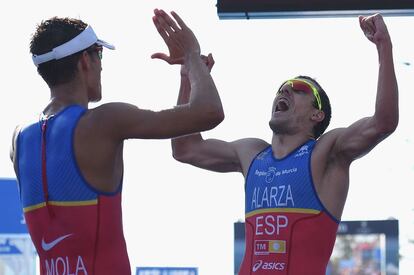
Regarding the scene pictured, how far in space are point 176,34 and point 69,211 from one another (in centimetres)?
104

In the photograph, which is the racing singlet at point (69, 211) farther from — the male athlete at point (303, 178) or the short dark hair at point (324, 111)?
the short dark hair at point (324, 111)

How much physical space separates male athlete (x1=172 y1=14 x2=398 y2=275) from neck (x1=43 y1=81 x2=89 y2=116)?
7.23 feet

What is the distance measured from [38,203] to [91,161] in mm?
347

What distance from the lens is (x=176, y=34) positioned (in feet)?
20.3

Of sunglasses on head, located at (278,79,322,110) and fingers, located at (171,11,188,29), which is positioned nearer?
fingers, located at (171,11,188,29)

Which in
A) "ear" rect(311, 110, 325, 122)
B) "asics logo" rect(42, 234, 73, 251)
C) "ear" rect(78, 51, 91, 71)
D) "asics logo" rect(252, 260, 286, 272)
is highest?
"ear" rect(311, 110, 325, 122)

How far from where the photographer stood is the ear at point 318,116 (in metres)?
8.27

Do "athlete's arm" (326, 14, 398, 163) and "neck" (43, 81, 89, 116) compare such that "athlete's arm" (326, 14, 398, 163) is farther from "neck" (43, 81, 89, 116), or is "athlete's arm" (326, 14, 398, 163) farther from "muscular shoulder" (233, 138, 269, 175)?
"neck" (43, 81, 89, 116)

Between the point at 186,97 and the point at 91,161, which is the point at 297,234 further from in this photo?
the point at 91,161

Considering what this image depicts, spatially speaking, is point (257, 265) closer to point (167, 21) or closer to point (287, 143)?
point (287, 143)

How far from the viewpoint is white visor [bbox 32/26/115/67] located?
586 centimetres

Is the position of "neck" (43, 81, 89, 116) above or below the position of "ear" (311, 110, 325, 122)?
below

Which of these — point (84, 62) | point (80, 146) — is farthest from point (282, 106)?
point (80, 146)

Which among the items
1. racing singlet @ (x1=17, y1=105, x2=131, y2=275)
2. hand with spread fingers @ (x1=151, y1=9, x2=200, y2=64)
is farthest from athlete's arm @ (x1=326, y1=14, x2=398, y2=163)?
racing singlet @ (x1=17, y1=105, x2=131, y2=275)
